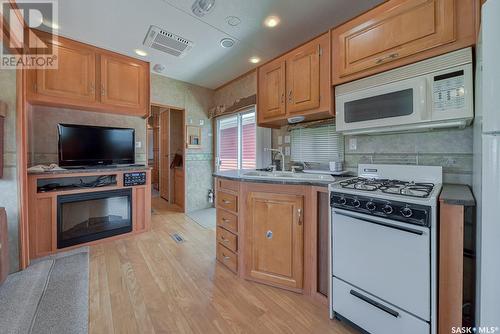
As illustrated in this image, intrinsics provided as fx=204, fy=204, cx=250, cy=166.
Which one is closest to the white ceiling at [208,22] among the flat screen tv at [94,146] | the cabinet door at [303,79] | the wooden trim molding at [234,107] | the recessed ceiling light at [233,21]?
the recessed ceiling light at [233,21]

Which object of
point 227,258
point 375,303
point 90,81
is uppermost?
point 90,81

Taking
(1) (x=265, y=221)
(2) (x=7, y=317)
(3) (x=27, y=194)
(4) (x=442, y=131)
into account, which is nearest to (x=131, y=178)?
(3) (x=27, y=194)

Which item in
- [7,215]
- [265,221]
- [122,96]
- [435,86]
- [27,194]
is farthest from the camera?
[122,96]

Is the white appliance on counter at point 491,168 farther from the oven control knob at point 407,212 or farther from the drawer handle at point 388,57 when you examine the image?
the drawer handle at point 388,57

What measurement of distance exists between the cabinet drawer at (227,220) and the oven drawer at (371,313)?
924 mm

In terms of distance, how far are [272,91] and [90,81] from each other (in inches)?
88.6

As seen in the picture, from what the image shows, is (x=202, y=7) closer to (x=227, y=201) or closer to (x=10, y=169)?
(x=227, y=201)

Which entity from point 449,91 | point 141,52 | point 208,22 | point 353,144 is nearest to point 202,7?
point 208,22

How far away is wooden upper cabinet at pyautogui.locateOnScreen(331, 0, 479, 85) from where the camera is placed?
1.24 metres

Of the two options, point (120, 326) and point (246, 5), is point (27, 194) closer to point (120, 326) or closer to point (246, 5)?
point (120, 326)

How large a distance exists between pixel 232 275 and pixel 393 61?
221cm

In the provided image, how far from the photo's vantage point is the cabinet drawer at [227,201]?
6.30 ft

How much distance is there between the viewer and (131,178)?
281 cm

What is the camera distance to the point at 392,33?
4.79ft
